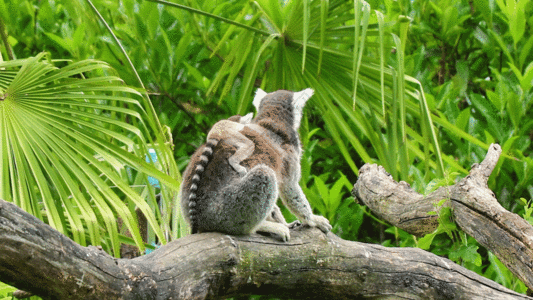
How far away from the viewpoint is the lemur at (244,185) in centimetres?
216

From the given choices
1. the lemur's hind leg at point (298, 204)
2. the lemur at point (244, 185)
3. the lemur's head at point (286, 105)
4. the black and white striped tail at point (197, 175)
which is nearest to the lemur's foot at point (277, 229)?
the lemur at point (244, 185)

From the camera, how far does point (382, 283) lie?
2.21m

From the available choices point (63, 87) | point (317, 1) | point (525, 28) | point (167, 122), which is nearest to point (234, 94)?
point (167, 122)

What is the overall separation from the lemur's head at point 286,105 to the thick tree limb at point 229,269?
0.55 m

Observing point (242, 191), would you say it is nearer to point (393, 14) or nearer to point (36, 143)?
point (36, 143)

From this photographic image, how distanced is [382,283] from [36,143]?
59.0 inches

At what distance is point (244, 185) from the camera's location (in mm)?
2168

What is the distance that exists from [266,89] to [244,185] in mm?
1480

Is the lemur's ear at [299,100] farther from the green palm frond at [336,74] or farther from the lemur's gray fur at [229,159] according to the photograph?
the lemur's gray fur at [229,159]

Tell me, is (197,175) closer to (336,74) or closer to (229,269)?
(229,269)

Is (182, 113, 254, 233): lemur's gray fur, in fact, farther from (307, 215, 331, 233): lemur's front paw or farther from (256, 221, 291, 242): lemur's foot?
(307, 215, 331, 233): lemur's front paw

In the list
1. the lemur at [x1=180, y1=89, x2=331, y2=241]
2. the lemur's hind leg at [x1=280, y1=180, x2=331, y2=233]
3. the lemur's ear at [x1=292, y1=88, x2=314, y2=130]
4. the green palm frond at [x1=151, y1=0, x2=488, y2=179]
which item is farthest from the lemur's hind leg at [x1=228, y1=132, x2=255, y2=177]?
the green palm frond at [x1=151, y1=0, x2=488, y2=179]

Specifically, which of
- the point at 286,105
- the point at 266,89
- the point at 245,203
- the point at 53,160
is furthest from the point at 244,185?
the point at 266,89

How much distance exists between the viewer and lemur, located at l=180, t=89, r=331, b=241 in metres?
2.16
